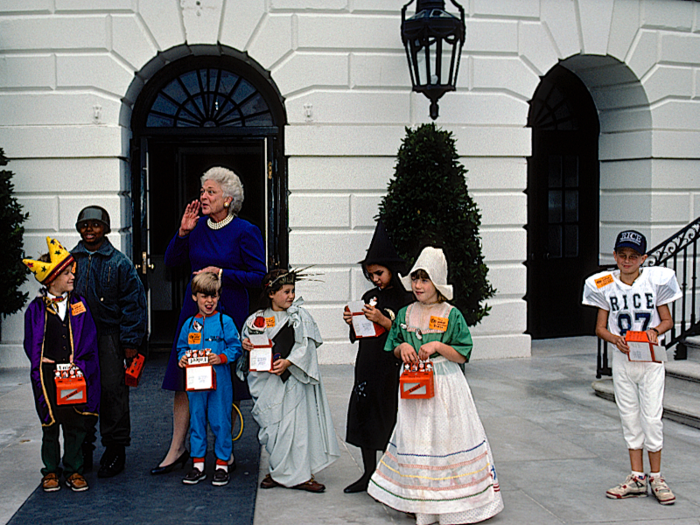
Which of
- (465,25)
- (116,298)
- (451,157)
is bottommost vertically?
(116,298)

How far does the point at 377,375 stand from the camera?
208 inches

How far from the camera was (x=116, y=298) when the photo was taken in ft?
19.1

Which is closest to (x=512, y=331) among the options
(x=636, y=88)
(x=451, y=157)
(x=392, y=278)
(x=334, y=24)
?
(x=451, y=157)

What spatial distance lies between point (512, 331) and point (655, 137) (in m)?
3.02

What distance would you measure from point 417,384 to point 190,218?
1.98 metres

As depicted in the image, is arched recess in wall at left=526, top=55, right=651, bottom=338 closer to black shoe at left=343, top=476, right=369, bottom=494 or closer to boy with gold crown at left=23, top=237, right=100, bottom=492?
black shoe at left=343, top=476, right=369, bottom=494

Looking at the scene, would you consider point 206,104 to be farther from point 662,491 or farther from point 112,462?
point 662,491

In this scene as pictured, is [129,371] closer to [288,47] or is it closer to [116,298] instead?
[116,298]

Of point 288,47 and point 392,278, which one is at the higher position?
point 288,47

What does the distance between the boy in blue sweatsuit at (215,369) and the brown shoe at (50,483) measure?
2.56 feet

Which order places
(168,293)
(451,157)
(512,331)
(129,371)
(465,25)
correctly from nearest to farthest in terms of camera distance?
1. (129,371)
2. (451,157)
3. (465,25)
4. (512,331)
5. (168,293)

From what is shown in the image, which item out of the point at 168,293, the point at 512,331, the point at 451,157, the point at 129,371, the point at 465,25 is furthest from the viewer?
the point at 168,293

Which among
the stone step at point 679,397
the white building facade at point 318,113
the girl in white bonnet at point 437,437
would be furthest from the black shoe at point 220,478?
the white building facade at point 318,113

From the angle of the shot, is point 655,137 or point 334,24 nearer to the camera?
point 334,24
